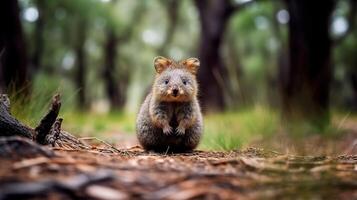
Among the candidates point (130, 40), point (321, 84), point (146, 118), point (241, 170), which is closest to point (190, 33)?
point (130, 40)

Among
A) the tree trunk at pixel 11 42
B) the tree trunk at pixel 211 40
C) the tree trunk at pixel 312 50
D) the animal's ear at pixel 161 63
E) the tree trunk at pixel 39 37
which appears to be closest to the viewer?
the animal's ear at pixel 161 63

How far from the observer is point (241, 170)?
3.45 meters

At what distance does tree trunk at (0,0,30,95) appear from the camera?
10656 mm

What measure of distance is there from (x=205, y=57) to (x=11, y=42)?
8906mm

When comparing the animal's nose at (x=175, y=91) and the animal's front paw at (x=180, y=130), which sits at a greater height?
the animal's nose at (x=175, y=91)

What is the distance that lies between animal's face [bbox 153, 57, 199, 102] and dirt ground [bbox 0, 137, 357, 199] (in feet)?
6.51

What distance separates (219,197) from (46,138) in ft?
7.23

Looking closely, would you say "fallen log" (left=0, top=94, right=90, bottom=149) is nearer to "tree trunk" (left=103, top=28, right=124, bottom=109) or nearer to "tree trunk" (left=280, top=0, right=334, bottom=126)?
"tree trunk" (left=280, top=0, right=334, bottom=126)

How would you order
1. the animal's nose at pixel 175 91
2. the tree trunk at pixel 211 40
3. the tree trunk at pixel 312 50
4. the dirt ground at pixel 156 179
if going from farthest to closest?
the tree trunk at pixel 211 40 → the tree trunk at pixel 312 50 → the animal's nose at pixel 175 91 → the dirt ground at pixel 156 179

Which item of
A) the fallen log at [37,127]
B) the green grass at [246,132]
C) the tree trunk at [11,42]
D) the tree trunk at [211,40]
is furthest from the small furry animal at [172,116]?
the tree trunk at [211,40]

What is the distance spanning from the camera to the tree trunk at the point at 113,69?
27273 mm

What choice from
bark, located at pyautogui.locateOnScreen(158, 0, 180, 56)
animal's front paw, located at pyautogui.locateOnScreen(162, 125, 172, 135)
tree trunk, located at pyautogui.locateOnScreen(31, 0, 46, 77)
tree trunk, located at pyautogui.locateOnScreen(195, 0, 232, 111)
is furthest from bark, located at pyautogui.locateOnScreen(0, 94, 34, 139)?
bark, located at pyautogui.locateOnScreen(158, 0, 180, 56)

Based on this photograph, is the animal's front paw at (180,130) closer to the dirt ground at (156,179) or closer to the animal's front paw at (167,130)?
the animal's front paw at (167,130)

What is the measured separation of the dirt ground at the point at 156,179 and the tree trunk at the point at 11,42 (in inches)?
306
